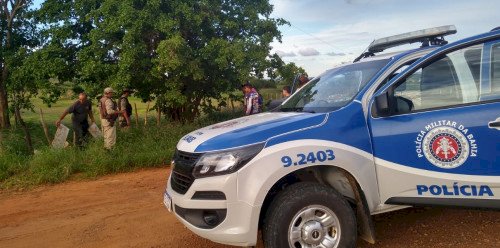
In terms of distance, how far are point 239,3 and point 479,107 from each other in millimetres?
10662

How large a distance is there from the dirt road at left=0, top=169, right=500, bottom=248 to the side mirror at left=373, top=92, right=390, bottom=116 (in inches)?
52.0

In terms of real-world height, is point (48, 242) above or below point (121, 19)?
below

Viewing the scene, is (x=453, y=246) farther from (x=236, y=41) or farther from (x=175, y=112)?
(x=175, y=112)

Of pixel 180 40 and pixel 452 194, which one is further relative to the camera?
pixel 180 40

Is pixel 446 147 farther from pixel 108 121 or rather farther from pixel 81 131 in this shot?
pixel 81 131

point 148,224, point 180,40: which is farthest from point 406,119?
point 180,40

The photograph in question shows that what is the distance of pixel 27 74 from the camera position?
39.0 feet

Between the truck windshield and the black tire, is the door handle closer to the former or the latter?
the truck windshield

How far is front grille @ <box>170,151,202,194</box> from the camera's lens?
10.8 feet

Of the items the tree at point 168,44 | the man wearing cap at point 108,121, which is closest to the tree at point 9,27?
the tree at point 168,44

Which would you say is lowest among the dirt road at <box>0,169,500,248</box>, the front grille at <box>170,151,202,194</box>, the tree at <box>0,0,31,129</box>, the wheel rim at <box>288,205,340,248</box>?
the dirt road at <box>0,169,500,248</box>

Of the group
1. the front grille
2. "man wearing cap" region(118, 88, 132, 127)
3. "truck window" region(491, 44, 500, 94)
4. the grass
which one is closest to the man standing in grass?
"man wearing cap" region(118, 88, 132, 127)

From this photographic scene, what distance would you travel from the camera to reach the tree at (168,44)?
35.2ft

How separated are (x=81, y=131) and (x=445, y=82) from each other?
907 cm
